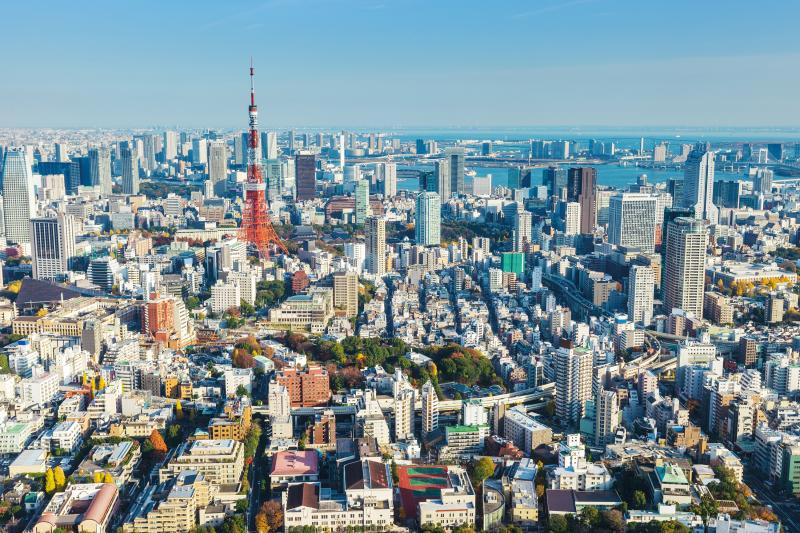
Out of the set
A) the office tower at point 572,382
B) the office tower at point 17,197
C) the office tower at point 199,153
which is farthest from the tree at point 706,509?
the office tower at point 199,153

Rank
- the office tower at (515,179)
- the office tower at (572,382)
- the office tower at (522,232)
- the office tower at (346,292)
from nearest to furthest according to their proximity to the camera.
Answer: the office tower at (572,382)
the office tower at (346,292)
the office tower at (522,232)
the office tower at (515,179)

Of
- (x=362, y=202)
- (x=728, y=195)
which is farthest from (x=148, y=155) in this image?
(x=728, y=195)

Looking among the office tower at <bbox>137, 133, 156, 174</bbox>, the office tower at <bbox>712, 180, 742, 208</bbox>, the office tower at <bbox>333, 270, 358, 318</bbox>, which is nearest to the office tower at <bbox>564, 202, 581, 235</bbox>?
the office tower at <bbox>712, 180, 742, 208</bbox>

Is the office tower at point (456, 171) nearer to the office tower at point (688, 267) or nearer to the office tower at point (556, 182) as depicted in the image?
the office tower at point (556, 182)

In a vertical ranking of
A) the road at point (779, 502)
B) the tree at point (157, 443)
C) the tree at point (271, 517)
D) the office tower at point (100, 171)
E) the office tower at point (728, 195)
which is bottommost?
the road at point (779, 502)

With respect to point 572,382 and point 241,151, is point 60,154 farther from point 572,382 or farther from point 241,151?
point 572,382

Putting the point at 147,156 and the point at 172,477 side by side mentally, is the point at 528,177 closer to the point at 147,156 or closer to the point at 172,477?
the point at 147,156

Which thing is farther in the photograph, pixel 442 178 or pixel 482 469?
pixel 442 178

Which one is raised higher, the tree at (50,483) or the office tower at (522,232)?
the office tower at (522,232)
